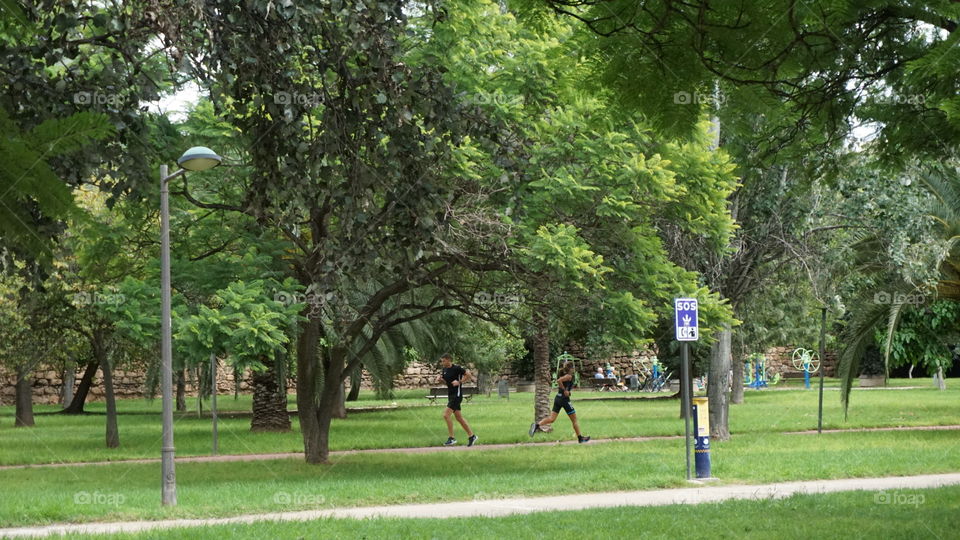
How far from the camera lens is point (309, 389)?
1806 centimetres

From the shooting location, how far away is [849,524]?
9875mm

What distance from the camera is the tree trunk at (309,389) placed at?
18.0 meters

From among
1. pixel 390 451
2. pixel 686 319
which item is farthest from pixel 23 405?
pixel 686 319

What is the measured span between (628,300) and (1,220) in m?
14.0

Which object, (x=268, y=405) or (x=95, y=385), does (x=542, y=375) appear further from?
(x=95, y=385)

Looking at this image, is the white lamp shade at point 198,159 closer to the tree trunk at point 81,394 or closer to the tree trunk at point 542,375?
the tree trunk at point 542,375

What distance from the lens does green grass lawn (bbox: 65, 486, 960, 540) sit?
9.42m

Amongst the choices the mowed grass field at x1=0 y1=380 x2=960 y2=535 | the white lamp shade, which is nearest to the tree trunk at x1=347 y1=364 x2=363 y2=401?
the mowed grass field at x1=0 y1=380 x2=960 y2=535

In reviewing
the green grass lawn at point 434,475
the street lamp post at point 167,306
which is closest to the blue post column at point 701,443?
the green grass lawn at point 434,475

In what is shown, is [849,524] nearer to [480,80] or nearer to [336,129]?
[336,129]

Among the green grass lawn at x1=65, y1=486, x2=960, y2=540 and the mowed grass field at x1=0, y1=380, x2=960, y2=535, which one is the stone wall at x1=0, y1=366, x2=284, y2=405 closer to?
the mowed grass field at x1=0, y1=380, x2=960, y2=535

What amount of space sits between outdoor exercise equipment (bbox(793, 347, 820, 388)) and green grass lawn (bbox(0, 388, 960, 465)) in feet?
50.9

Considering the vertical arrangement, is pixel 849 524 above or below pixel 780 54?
below

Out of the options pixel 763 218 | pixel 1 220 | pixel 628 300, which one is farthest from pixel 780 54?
pixel 763 218
